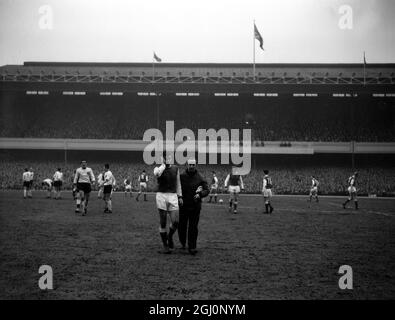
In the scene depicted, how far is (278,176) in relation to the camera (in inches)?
1602

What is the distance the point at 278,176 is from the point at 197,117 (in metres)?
12.3

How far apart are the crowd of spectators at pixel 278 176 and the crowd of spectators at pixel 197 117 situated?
3.87 m

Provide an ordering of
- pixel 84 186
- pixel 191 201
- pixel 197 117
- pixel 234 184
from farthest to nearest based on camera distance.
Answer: pixel 197 117
pixel 234 184
pixel 84 186
pixel 191 201

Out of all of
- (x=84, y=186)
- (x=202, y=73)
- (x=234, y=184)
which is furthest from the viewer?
(x=202, y=73)

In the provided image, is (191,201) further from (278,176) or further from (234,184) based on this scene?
(278,176)

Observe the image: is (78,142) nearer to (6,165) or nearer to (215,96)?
(6,165)

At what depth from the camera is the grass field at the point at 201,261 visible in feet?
18.9

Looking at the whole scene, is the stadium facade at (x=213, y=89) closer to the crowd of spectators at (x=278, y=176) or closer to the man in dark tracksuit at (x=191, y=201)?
the crowd of spectators at (x=278, y=176)


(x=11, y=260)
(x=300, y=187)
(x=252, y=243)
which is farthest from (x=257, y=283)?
(x=300, y=187)

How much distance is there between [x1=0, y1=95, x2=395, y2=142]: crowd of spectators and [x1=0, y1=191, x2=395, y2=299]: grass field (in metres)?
32.5

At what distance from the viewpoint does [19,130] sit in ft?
149

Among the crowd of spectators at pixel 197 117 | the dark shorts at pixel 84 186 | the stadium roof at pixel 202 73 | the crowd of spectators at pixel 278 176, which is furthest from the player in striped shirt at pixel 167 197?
the crowd of spectators at pixel 197 117

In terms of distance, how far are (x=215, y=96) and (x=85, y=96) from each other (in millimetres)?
15992

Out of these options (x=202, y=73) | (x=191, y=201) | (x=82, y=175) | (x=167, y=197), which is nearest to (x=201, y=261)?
(x=191, y=201)
